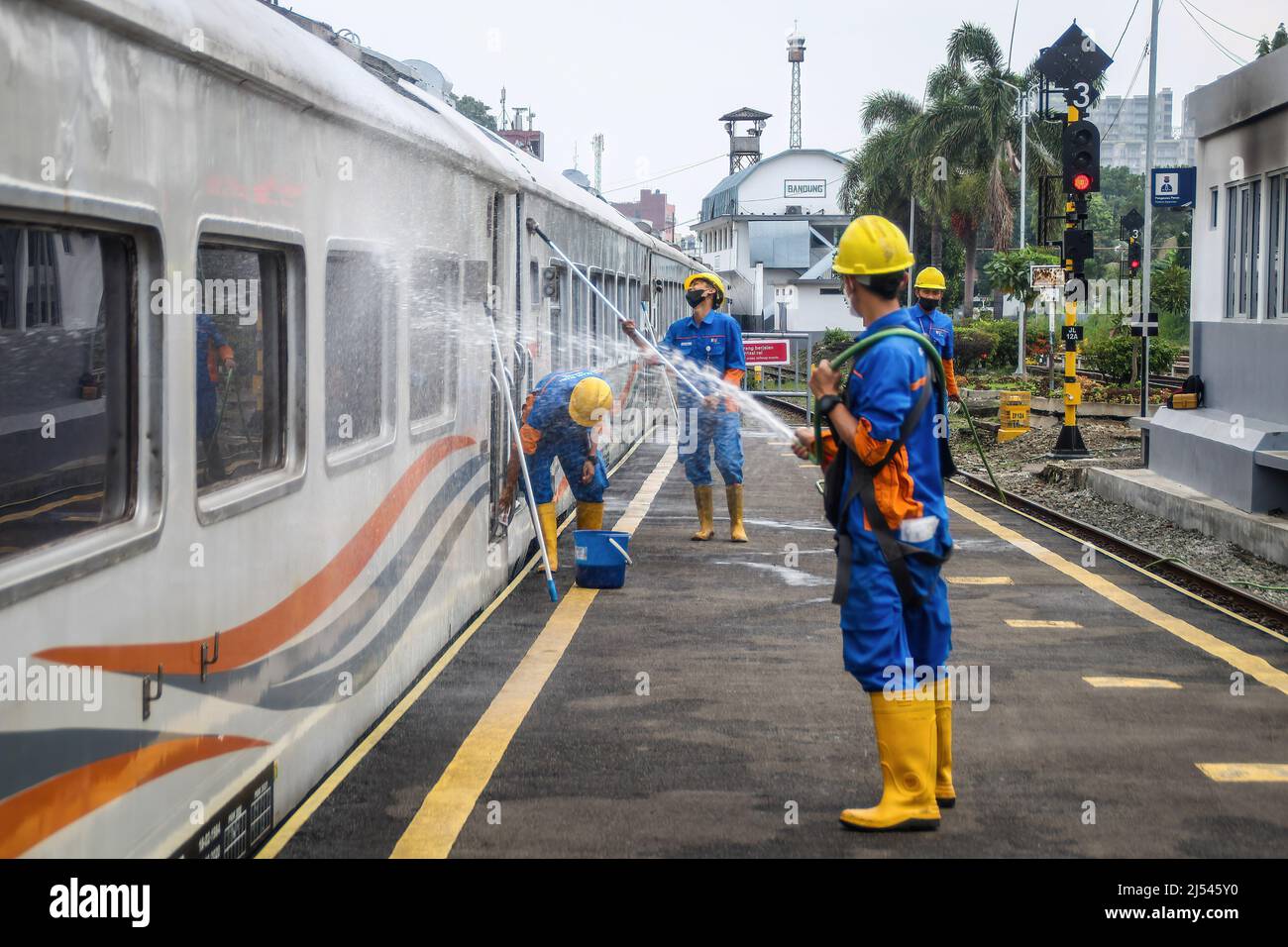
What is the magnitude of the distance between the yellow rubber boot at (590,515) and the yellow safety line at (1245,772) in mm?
5299

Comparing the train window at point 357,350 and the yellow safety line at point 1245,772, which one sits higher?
the train window at point 357,350

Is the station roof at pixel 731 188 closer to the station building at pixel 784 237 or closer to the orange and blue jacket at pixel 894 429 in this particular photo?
the station building at pixel 784 237

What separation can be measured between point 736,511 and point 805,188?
85.3 m

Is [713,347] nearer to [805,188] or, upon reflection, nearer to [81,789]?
[81,789]

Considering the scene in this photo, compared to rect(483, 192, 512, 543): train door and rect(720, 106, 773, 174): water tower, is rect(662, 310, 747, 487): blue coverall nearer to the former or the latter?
rect(483, 192, 512, 543): train door

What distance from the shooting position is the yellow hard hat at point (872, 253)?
555 centimetres

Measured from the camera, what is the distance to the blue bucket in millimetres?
10188

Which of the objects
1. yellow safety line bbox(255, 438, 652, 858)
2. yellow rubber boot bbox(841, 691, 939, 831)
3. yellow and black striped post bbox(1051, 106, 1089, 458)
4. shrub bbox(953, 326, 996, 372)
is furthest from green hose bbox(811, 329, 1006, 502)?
shrub bbox(953, 326, 996, 372)

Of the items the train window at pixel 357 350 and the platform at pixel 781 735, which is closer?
the platform at pixel 781 735

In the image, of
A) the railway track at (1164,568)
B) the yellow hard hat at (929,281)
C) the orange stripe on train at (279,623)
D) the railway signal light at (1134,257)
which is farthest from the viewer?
the railway signal light at (1134,257)

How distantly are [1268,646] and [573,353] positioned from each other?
24.1 ft

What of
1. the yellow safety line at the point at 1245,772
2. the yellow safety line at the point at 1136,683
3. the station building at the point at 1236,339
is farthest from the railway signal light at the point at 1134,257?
the yellow safety line at the point at 1245,772

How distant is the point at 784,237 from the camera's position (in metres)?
90.6

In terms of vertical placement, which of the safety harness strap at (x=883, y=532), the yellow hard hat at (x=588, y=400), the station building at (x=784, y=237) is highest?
the station building at (x=784, y=237)
